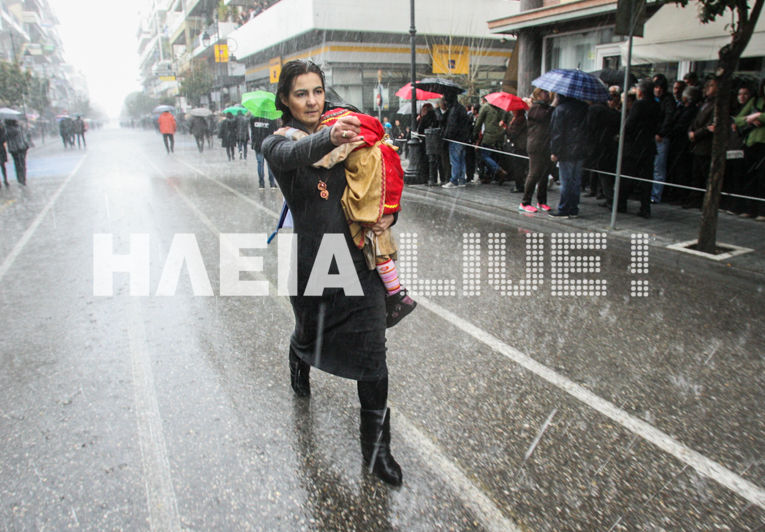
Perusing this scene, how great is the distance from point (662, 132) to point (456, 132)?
3.96 metres

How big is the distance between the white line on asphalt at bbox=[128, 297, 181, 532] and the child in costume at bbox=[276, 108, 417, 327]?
4.72 feet

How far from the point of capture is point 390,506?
2.50 metres

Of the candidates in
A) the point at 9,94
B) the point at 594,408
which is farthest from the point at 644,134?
the point at 9,94

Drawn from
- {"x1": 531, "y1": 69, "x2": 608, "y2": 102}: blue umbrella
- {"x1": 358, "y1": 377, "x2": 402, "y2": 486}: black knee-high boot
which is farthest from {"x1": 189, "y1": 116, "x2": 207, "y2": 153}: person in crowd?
{"x1": 358, "y1": 377, "x2": 402, "y2": 486}: black knee-high boot

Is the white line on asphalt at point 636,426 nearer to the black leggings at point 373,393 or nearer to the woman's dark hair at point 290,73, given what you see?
the black leggings at point 373,393

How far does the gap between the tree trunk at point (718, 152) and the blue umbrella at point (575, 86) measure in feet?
6.46

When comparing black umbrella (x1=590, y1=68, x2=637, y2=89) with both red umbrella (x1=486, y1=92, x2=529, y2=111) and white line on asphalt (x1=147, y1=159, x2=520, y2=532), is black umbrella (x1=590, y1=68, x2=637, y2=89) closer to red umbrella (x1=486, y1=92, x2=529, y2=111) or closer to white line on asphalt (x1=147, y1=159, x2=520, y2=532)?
red umbrella (x1=486, y1=92, x2=529, y2=111)

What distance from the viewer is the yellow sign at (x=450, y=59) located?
92.1 ft

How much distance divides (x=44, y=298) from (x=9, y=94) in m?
48.1

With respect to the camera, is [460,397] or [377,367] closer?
[377,367]

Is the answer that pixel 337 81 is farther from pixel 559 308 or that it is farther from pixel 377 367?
pixel 377 367

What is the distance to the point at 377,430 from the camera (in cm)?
264

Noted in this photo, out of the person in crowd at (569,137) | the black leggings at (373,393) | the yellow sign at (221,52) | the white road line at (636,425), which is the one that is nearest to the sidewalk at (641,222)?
the person in crowd at (569,137)

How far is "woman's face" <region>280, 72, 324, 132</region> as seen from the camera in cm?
245
